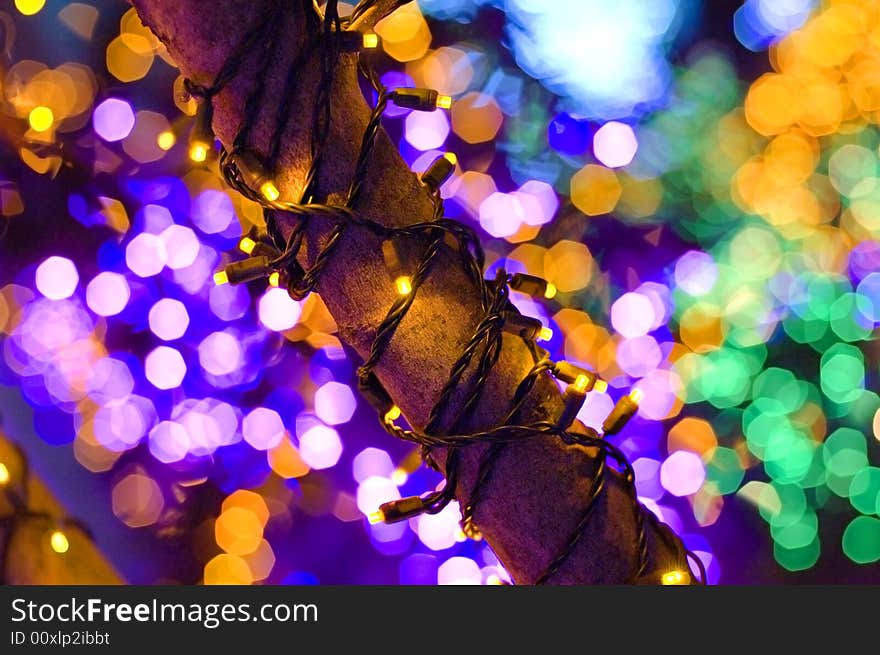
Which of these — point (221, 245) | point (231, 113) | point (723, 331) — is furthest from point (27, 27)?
point (723, 331)

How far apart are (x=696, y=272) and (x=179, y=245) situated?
41.1 inches

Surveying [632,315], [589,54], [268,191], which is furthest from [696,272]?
[268,191]

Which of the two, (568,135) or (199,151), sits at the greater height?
(199,151)

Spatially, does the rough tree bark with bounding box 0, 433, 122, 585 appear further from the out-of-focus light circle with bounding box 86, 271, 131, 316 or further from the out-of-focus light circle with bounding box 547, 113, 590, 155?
the out-of-focus light circle with bounding box 547, 113, 590, 155

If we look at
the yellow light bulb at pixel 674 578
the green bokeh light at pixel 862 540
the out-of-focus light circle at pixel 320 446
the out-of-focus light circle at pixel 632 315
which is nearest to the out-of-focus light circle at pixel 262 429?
the out-of-focus light circle at pixel 320 446

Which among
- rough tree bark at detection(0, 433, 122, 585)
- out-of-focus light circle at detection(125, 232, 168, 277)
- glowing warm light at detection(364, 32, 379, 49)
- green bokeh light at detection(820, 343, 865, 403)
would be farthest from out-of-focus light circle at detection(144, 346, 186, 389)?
green bokeh light at detection(820, 343, 865, 403)

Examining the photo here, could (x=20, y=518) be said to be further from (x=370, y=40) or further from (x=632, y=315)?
(x=632, y=315)

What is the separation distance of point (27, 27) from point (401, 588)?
1170mm

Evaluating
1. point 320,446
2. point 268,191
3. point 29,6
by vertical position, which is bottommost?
point 320,446

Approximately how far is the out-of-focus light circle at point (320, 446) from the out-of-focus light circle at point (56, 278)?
0.49 meters

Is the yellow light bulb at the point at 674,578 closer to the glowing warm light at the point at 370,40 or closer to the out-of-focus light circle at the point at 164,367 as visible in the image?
the glowing warm light at the point at 370,40

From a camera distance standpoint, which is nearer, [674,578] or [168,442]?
[674,578]

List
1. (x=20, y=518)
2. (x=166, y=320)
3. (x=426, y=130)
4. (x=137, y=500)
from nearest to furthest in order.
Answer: (x=20, y=518) < (x=137, y=500) < (x=166, y=320) < (x=426, y=130)

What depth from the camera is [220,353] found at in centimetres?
125
